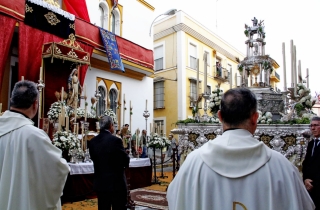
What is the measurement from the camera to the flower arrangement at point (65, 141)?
5953 mm

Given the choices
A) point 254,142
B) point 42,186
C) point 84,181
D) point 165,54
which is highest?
point 165,54

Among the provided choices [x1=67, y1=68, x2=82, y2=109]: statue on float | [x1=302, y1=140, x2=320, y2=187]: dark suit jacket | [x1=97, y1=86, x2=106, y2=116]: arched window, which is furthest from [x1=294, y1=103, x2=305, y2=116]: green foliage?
[x1=97, y1=86, x2=106, y2=116]: arched window

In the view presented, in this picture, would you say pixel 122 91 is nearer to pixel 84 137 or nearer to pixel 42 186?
pixel 84 137

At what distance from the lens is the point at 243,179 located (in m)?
1.55

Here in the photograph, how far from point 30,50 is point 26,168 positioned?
24.2 ft

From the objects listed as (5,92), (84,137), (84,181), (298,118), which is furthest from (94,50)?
(298,118)

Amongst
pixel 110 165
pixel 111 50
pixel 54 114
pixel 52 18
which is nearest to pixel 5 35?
pixel 52 18

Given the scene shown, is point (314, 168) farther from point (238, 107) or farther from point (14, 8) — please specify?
point (14, 8)

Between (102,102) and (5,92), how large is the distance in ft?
14.3

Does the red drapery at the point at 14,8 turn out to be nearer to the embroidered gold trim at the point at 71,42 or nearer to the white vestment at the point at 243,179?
the embroidered gold trim at the point at 71,42

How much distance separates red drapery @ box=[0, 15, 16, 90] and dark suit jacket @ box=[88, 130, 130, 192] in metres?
5.58

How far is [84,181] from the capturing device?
257 inches

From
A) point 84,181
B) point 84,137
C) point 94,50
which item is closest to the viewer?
point 84,181

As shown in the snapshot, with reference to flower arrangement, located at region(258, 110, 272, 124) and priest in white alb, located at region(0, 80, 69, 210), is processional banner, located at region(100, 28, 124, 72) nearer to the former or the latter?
flower arrangement, located at region(258, 110, 272, 124)
